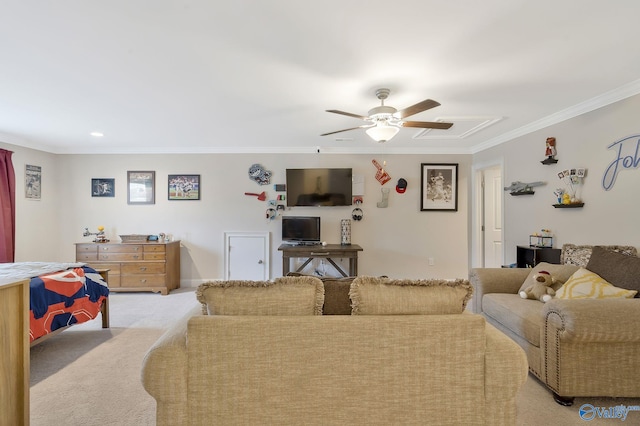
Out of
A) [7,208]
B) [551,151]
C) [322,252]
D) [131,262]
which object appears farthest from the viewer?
[131,262]

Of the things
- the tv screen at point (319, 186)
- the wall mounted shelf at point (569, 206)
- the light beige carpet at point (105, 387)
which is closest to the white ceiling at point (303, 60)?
the wall mounted shelf at point (569, 206)

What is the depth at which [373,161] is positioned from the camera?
15.9ft

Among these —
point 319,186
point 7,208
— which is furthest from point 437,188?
point 7,208

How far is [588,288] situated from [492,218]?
2758mm

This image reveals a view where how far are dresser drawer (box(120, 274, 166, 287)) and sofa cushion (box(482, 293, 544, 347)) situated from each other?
13.7 feet

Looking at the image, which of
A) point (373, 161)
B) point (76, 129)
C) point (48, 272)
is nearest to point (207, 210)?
point (76, 129)

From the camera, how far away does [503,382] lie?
1.30 m

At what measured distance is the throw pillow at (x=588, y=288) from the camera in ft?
6.72

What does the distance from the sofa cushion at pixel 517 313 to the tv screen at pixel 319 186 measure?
252 cm

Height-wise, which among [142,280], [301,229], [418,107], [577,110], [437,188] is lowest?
[142,280]

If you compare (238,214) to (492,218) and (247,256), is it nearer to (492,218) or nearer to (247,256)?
(247,256)

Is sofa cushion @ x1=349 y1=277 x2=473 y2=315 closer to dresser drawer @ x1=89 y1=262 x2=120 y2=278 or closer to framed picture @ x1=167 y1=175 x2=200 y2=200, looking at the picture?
framed picture @ x1=167 y1=175 x2=200 y2=200

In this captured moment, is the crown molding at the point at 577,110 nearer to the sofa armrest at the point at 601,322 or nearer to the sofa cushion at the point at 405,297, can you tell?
the sofa armrest at the point at 601,322

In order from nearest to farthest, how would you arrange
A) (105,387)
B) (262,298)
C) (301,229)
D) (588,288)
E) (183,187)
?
(262,298), (105,387), (588,288), (301,229), (183,187)
